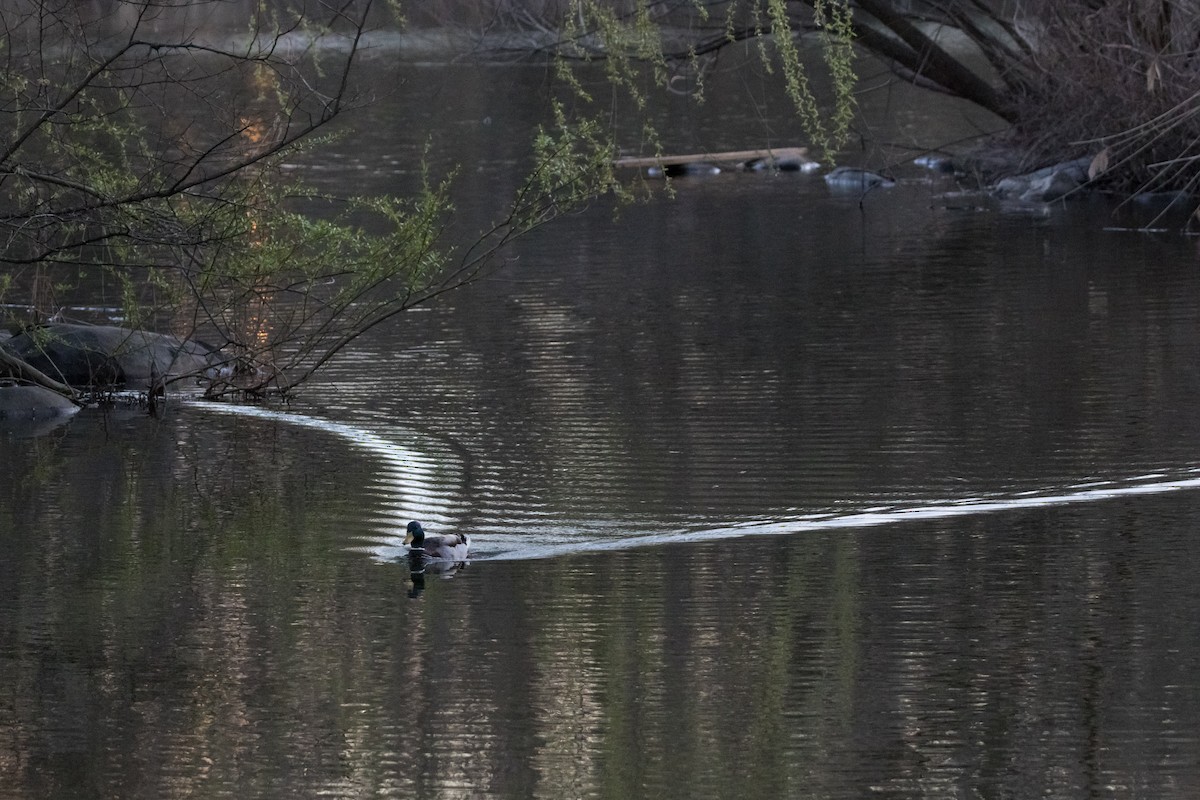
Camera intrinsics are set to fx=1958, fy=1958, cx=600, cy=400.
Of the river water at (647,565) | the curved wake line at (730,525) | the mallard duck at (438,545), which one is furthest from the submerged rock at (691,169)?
the mallard duck at (438,545)

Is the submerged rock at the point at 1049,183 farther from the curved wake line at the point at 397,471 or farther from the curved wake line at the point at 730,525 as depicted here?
the curved wake line at the point at 730,525

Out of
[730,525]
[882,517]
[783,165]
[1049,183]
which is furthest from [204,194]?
[783,165]

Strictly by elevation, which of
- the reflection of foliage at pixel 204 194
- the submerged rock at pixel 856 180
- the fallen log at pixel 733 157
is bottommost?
the reflection of foliage at pixel 204 194

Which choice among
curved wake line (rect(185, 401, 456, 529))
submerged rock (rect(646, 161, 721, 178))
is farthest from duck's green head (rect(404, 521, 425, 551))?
submerged rock (rect(646, 161, 721, 178))

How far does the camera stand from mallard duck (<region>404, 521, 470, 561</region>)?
311 inches

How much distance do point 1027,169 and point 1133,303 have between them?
9.03 metres

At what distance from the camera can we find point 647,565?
785 cm

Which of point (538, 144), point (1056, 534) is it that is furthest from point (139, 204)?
point (1056, 534)

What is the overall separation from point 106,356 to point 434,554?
486 cm

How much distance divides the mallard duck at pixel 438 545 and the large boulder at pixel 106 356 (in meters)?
4.40

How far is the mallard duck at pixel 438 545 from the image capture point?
7.89 meters

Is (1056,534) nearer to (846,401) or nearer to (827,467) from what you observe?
(827,467)

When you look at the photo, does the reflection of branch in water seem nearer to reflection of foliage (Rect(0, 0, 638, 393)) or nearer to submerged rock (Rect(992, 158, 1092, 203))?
reflection of foliage (Rect(0, 0, 638, 393))

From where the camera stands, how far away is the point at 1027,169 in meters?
23.2
